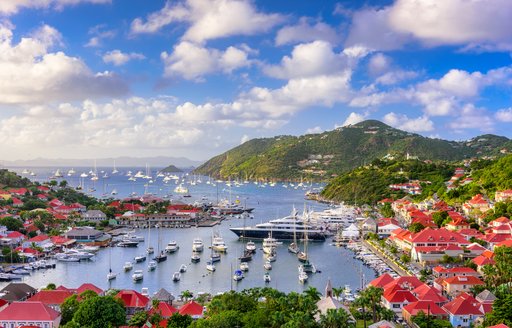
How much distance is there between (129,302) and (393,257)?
25.5m

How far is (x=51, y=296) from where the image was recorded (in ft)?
97.6

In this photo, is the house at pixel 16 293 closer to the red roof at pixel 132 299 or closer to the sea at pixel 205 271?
the sea at pixel 205 271

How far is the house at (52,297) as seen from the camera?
95.9ft

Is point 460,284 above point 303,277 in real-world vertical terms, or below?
above

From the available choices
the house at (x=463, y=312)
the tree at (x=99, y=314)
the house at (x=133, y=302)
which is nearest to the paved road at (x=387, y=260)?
the house at (x=463, y=312)

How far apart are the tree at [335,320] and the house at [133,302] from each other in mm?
10564

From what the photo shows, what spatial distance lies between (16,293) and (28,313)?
19.0 ft

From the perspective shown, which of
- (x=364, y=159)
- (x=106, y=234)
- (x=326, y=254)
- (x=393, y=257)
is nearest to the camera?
(x=393, y=257)

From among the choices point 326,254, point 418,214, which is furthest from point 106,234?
point 418,214

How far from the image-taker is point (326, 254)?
51.1 m

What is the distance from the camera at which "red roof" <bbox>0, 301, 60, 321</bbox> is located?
25984 mm

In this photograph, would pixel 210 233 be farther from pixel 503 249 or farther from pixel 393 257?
pixel 503 249

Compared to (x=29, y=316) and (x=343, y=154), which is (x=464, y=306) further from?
(x=343, y=154)

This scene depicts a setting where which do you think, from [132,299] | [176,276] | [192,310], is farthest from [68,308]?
[176,276]
